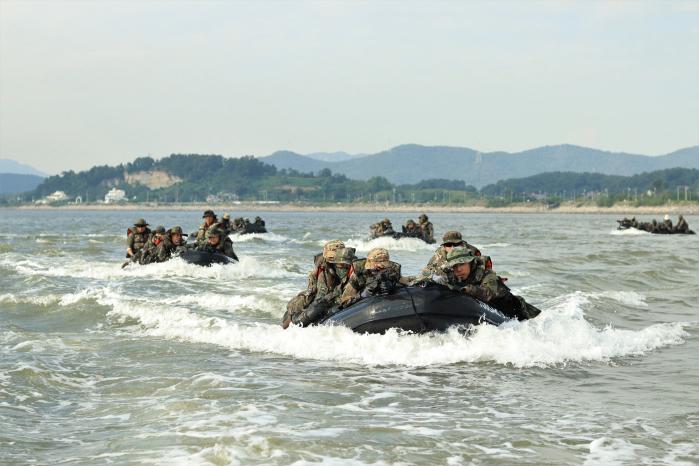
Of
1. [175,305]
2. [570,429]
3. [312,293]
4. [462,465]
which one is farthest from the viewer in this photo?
[175,305]

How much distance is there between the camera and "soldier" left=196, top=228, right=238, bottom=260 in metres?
27.1

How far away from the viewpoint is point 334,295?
13859 millimetres

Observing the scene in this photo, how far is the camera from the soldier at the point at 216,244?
89.0 feet

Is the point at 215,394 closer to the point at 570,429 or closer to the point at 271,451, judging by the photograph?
the point at 271,451

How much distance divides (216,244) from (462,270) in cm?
1508

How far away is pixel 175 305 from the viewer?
19.9 m

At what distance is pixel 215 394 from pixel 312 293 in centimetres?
401

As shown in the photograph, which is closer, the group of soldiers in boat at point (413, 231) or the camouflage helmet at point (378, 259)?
the camouflage helmet at point (378, 259)

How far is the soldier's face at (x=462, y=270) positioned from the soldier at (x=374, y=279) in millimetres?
788

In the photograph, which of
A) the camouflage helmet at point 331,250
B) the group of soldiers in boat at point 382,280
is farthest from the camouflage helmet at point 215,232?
the camouflage helmet at point 331,250

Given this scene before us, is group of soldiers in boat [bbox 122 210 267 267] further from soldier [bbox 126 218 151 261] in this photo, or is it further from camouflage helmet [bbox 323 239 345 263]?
camouflage helmet [bbox 323 239 345 263]

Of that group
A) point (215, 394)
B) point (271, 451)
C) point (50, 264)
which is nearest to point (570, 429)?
point (271, 451)

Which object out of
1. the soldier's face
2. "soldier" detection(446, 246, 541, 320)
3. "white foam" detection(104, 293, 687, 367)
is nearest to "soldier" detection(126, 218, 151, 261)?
"white foam" detection(104, 293, 687, 367)

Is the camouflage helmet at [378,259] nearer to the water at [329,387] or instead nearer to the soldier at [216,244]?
the water at [329,387]
